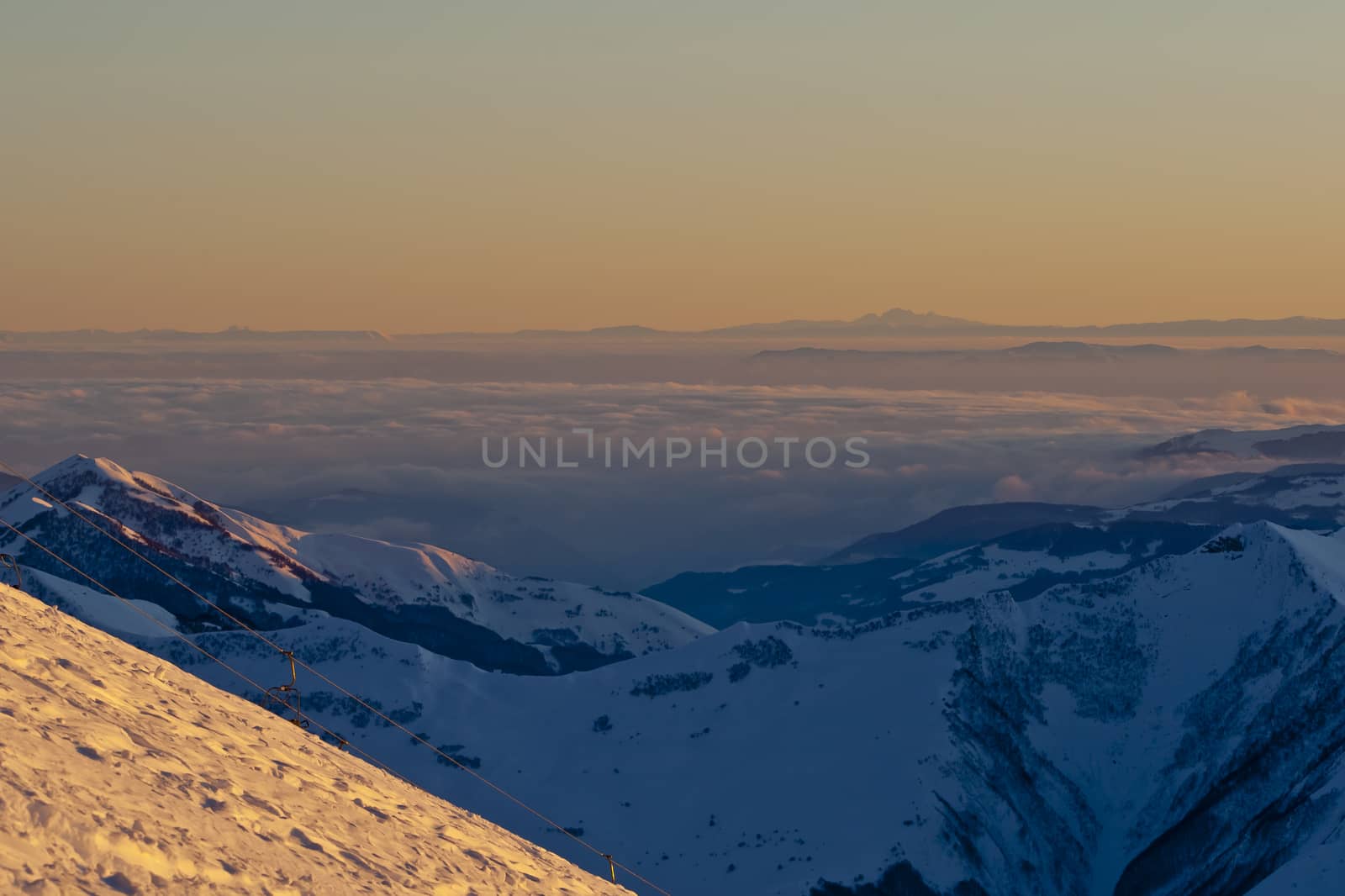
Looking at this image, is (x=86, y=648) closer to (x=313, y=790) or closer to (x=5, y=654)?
(x=5, y=654)

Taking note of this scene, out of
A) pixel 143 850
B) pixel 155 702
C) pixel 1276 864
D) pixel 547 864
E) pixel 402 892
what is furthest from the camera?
pixel 1276 864

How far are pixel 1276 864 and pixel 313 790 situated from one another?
563ft

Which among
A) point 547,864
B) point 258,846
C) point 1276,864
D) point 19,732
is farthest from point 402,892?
point 1276,864

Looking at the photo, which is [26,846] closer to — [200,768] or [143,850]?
[143,850]

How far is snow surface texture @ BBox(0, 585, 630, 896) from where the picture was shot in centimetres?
3144

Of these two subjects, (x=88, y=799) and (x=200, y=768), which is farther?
(x=200, y=768)

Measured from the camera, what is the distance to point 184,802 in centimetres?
3628

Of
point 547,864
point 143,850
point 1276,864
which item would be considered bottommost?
point 1276,864

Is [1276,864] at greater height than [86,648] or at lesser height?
lesser

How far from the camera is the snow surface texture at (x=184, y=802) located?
3144cm

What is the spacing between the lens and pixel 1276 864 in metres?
190

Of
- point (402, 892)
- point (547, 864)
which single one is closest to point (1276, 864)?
point (547, 864)

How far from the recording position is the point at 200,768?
39.8 m

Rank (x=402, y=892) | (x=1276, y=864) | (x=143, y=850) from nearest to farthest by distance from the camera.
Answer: (x=143, y=850) → (x=402, y=892) → (x=1276, y=864)
